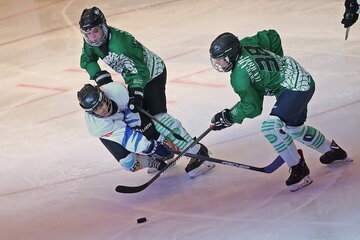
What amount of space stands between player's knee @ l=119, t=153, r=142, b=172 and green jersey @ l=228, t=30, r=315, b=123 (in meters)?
0.79

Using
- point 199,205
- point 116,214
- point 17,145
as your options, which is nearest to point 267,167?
point 199,205

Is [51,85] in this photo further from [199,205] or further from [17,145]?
[199,205]

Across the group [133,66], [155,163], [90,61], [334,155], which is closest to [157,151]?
[155,163]

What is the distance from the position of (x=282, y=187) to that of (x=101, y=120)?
44.1 inches

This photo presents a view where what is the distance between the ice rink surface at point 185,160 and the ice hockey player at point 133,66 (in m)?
0.30

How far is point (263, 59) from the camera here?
358 centimetres

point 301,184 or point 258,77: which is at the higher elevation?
point 258,77

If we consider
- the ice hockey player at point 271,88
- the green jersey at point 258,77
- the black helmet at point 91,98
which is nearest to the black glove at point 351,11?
the ice hockey player at point 271,88

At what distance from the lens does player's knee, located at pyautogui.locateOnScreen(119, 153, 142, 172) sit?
13.7 ft

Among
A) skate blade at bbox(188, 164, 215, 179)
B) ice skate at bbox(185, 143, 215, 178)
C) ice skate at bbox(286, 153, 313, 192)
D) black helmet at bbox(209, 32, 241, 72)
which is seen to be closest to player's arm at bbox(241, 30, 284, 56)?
black helmet at bbox(209, 32, 241, 72)

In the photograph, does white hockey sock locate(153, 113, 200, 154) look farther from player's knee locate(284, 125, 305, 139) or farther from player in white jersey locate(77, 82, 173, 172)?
player's knee locate(284, 125, 305, 139)

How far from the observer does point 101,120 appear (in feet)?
13.0

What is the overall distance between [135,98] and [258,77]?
2.59 feet

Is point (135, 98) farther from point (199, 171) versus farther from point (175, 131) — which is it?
point (199, 171)
